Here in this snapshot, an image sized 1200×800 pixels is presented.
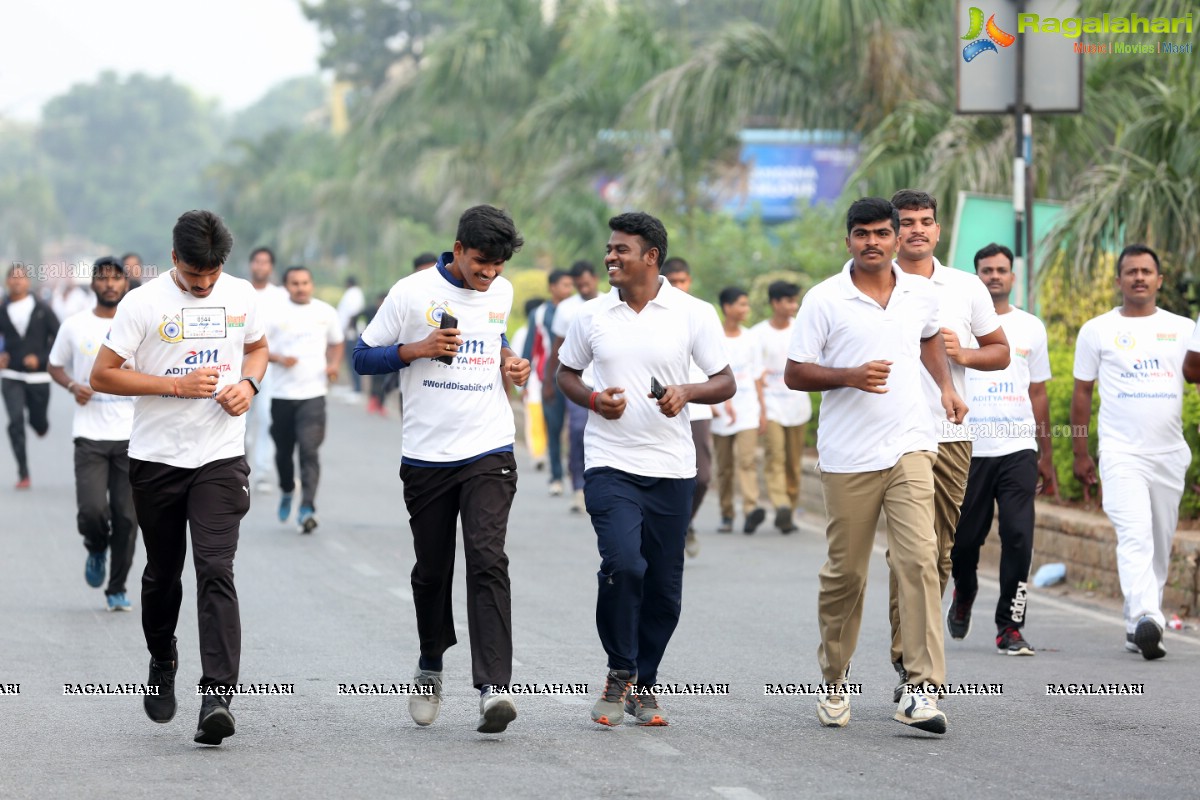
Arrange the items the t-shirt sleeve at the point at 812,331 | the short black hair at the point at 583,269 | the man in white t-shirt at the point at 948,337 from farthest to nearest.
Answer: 1. the short black hair at the point at 583,269
2. the man in white t-shirt at the point at 948,337
3. the t-shirt sleeve at the point at 812,331

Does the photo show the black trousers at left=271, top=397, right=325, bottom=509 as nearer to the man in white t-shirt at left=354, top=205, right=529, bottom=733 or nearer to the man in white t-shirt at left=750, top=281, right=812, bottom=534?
the man in white t-shirt at left=750, top=281, right=812, bottom=534

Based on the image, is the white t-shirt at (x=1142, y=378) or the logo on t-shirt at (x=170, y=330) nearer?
the logo on t-shirt at (x=170, y=330)

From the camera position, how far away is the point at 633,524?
23.8 feet

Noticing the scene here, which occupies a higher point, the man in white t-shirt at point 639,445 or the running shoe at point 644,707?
the man in white t-shirt at point 639,445

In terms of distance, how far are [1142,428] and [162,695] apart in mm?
5089

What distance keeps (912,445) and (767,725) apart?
4.08 feet

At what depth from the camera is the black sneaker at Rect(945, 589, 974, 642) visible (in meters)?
9.68

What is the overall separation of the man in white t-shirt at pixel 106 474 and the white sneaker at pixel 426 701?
12.5 ft

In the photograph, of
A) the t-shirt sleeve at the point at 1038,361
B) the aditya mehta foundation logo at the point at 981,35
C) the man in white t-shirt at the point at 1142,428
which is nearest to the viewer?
the man in white t-shirt at the point at 1142,428

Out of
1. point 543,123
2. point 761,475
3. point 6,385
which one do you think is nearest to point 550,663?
point 761,475

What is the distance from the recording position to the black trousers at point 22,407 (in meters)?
18.1

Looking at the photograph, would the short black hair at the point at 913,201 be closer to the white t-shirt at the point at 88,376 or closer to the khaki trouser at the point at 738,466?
the white t-shirt at the point at 88,376

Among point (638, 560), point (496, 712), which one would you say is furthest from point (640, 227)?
point (496, 712)

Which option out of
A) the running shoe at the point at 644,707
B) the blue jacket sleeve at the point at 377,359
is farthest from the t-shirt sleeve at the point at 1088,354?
the blue jacket sleeve at the point at 377,359
